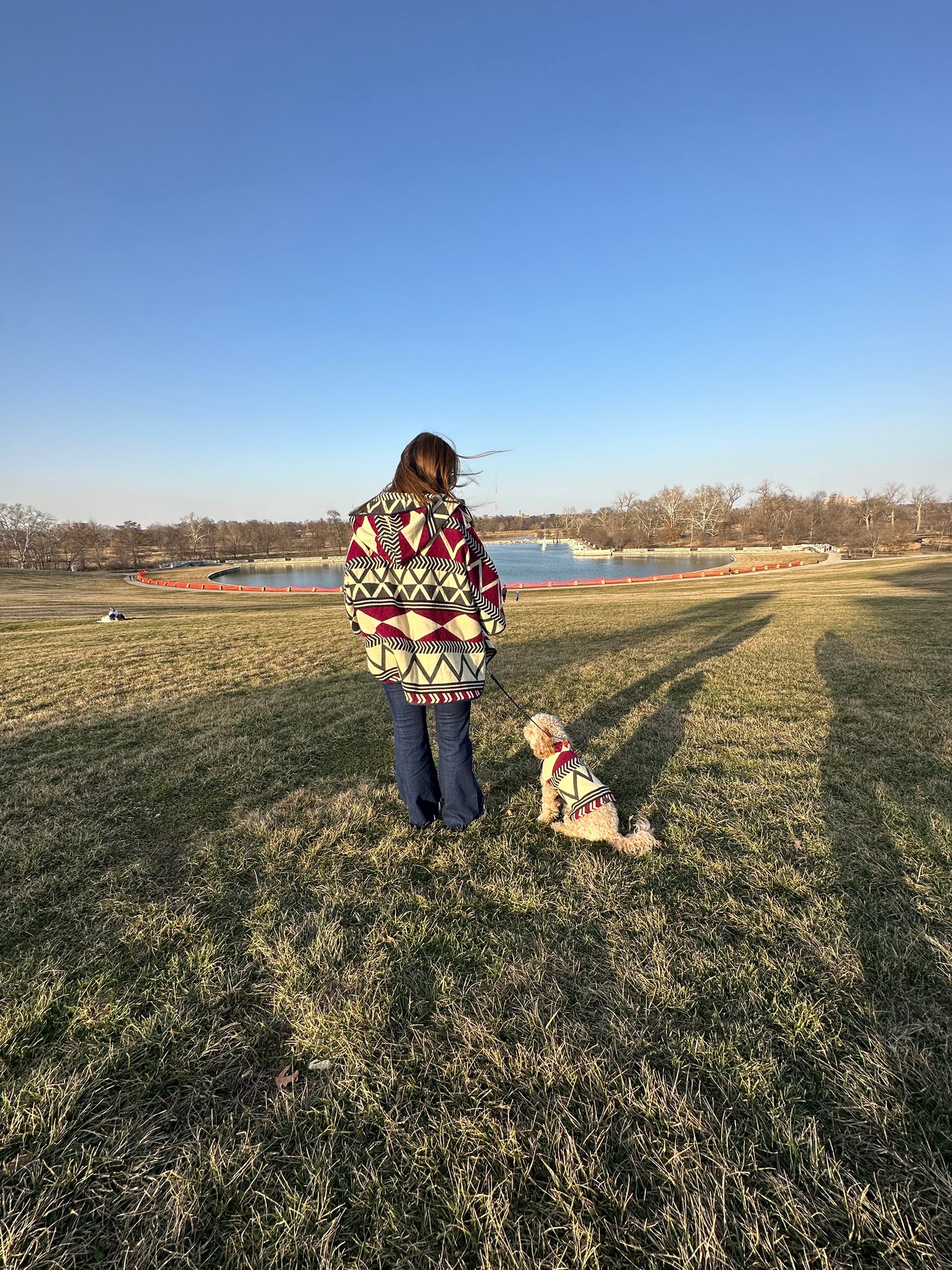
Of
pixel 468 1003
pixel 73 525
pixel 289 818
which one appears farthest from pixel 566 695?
pixel 73 525

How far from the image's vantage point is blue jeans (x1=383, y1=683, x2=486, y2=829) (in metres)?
2.82

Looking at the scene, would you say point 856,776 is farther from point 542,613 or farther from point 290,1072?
point 542,613

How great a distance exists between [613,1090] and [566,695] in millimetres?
4436

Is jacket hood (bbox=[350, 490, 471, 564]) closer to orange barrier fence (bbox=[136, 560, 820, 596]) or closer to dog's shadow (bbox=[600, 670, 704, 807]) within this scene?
dog's shadow (bbox=[600, 670, 704, 807])

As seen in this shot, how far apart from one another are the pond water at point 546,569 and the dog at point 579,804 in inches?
1632

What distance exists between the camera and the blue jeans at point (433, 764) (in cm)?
282

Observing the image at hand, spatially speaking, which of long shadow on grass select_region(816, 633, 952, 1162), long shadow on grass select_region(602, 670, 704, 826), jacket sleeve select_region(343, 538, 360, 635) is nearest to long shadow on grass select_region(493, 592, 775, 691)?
long shadow on grass select_region(602, 670, 704, 826)

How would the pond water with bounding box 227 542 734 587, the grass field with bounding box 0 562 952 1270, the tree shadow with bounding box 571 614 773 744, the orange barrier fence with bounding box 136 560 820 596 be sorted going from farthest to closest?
the pond water with bounding box 227 542 734 587 < the orange barrier fence with bounding box 136 560 820 596 < the tree shadow with bounding box 571 614 773 744 < the grass field with bounding box 0 562 952 1270

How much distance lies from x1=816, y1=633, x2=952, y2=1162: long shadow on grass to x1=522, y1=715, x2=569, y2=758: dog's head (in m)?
1.56

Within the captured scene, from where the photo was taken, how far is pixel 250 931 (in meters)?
2.24

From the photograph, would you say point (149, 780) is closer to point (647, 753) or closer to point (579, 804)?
point (579, 804)

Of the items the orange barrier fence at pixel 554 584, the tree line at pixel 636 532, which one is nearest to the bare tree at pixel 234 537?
the tree line at pixel 636 532

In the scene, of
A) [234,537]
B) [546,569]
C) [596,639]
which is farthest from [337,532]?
[596,639]

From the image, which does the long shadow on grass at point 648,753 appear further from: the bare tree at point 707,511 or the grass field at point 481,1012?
the bare tree at point 707,511
